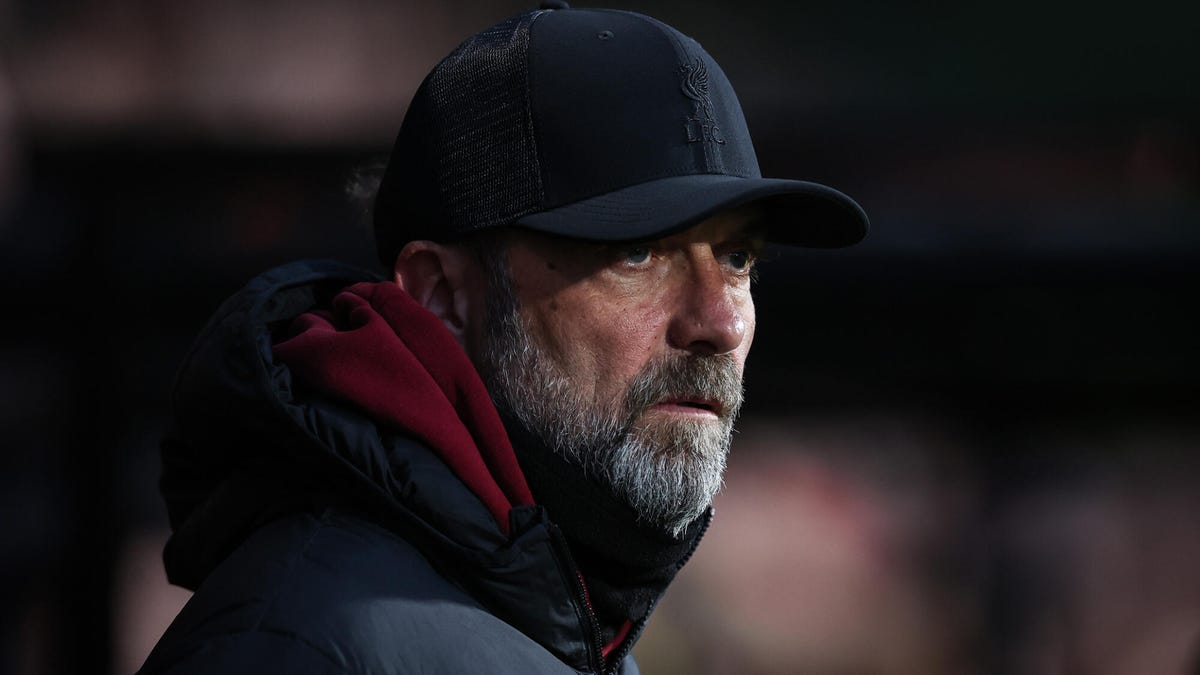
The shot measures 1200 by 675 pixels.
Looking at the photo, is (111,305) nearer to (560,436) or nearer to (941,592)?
(560,436)

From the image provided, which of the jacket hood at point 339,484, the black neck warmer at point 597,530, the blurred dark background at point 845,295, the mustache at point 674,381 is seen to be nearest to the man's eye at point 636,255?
the mustache at point 674,381

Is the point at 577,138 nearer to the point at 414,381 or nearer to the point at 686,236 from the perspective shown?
the point at 686,236

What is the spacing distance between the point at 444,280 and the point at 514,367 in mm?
205

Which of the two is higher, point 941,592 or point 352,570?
point 352,570

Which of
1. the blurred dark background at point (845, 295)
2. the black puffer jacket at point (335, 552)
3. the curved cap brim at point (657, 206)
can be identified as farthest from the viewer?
the blurred dark background at point (845, 295)

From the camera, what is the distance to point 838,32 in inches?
164

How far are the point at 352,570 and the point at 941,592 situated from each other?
308cm

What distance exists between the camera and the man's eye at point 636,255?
1.96 meters

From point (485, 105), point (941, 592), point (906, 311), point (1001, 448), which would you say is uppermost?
point (485, 105)

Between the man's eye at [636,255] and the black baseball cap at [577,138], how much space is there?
92 millimetres

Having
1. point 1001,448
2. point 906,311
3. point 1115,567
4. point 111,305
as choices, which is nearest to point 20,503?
point 111,305

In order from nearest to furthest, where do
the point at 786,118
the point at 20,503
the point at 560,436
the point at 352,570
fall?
1. the point at 352,570
2. the point at 560,436
3. the point at 20,503
4. the point at 786,118

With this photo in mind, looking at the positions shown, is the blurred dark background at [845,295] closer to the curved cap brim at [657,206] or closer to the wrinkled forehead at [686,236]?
the wrinkled forehead at [686,236]

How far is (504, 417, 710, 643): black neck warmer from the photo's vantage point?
1.89 metres
